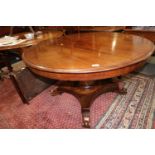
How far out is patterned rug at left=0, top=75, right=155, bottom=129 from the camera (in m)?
1.47

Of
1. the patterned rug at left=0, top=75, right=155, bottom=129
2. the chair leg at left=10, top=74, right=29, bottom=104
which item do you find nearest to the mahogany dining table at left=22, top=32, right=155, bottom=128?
the patterned rug at left=0, top=75, right=155, bottom=129

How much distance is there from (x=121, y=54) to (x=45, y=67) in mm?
544

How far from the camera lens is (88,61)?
1.09 m

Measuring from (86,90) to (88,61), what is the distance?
0.63m

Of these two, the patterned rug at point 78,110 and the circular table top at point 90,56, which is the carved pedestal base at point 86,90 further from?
the circular table top at point 90,56

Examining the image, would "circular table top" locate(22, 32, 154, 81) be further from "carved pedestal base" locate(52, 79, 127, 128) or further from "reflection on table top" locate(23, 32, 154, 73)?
"carved pedestal base" locate(52, 79, 127, 128)

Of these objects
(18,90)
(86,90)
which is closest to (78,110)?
(86,90)

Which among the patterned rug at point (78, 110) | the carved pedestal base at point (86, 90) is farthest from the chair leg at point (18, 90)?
the carved pedestal base at point (86, 90)

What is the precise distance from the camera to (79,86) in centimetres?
174

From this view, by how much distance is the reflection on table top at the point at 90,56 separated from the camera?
102 centimetres
